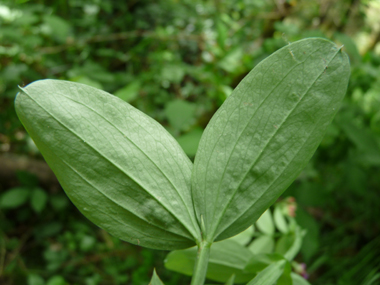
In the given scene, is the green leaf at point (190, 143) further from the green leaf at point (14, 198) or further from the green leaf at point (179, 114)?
the green leaf at point (14, 198)

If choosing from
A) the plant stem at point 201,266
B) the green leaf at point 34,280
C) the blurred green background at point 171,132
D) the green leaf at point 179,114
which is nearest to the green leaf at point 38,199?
the blurred green background at point 171,132

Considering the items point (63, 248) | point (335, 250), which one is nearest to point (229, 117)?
point (335, 250)

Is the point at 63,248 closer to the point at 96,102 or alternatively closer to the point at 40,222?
the point at 40,222

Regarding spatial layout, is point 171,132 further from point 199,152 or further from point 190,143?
point 199,152

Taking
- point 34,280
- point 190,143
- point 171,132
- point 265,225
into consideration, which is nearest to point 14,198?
point 34,280

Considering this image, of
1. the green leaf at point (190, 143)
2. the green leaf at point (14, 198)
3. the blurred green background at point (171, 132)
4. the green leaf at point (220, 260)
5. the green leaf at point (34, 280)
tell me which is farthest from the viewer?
the green leaf at point (14, 198)

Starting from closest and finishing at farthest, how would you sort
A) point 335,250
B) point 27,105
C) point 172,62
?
1. point 27,105
2. point 335,250
3. point 172,62
